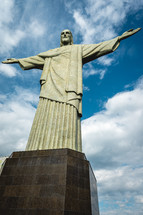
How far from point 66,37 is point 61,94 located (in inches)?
223

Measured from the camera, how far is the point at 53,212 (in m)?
4.66

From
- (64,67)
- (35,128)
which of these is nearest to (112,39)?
(64,67)

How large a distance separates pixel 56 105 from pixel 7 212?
186 inches

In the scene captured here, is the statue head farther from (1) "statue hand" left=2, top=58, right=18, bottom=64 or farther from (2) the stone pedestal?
(2) the stone pedestal

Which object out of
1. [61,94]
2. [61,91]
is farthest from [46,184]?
[61,91]

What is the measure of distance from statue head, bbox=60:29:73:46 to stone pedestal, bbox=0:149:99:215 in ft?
28.0

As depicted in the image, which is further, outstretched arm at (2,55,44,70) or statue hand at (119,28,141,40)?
outstretched arm at (2,55,44,70)

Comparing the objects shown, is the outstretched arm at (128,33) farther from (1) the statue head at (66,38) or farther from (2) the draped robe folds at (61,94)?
(1) the statue head at (66,38)

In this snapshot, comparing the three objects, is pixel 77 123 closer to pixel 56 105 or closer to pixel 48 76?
pixel 56 105

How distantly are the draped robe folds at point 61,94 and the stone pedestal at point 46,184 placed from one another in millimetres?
855

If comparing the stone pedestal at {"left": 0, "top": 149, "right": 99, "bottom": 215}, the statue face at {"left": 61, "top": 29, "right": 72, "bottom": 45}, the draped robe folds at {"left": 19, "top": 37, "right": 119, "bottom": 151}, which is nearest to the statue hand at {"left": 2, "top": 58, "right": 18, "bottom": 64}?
the draped robe folds at {"left": 19, "top": 37, "right": 119, "bottom": 151}

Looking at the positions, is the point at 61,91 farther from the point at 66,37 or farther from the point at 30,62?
the point at 66,37

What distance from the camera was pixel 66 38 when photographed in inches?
465

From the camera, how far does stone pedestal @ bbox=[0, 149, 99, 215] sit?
488 cm
